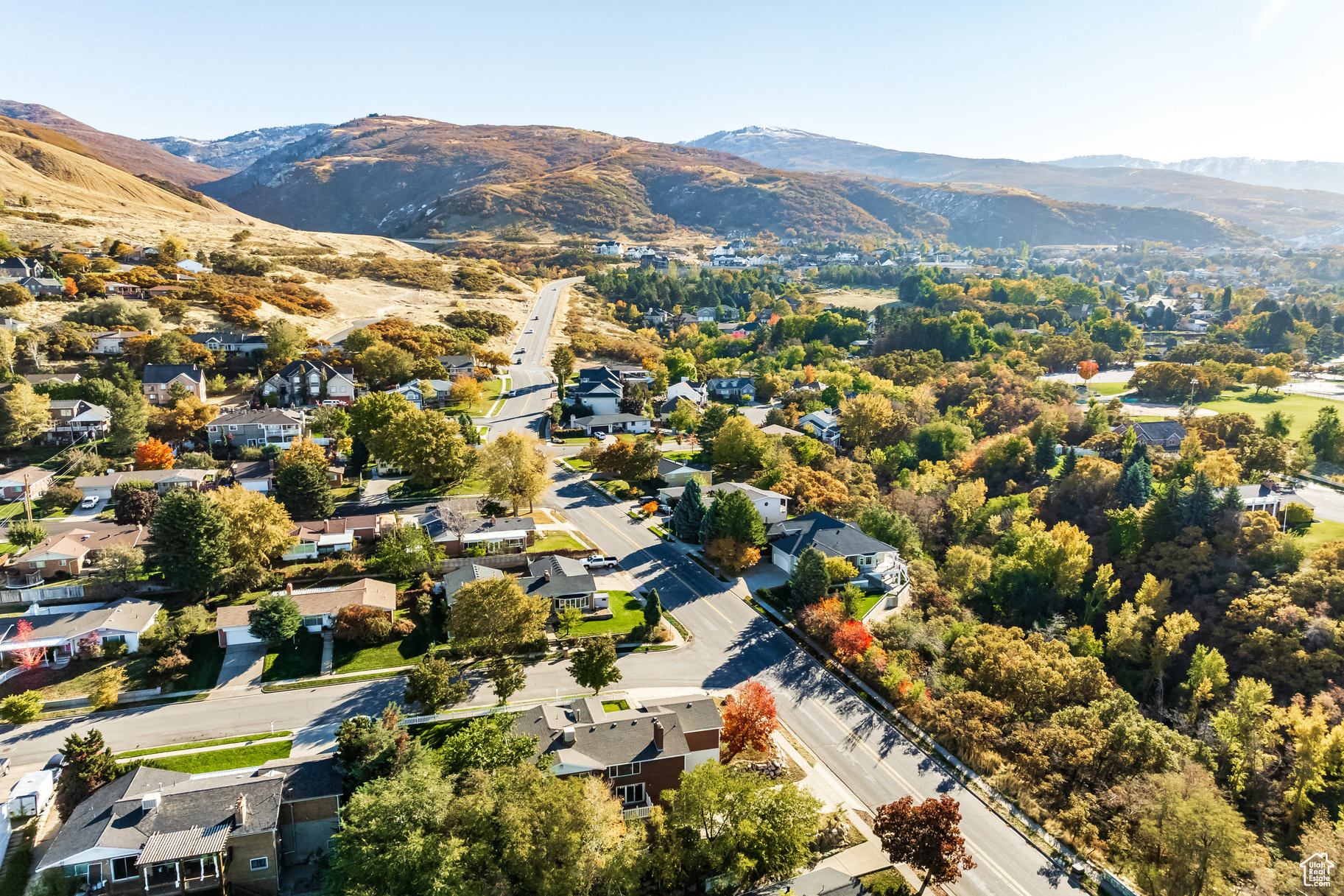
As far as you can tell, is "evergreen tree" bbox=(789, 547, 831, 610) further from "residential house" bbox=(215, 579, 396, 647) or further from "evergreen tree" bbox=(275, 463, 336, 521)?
"evergreen tree" bbox=(275, 463, 336, 521)

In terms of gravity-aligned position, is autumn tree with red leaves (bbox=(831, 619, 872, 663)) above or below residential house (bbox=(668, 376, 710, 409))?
below

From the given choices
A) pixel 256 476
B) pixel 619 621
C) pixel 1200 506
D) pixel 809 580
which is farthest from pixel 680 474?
pixel 1200 506

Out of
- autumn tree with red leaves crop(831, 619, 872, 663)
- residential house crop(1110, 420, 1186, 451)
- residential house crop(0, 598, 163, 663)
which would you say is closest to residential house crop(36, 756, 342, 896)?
residential house crop(0, 598, 163, 663)

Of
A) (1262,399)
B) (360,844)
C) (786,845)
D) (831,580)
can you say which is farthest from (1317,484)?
(360,844)

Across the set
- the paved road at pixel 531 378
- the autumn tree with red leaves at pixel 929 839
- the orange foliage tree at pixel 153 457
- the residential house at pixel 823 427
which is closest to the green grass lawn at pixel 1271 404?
the residential house at pixel 823 427

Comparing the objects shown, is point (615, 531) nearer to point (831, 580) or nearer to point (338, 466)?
point (831, 580)

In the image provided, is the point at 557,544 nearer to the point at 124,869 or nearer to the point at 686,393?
the point at 124,869

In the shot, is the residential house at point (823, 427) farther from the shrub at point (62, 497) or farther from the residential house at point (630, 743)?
the shrub at point (62, 497)
